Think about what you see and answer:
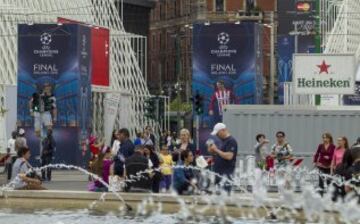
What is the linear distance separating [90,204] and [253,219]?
3214 mm

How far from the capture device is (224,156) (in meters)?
18.2

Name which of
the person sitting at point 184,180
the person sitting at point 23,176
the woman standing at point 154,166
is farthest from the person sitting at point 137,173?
the person sitting at point 23,176

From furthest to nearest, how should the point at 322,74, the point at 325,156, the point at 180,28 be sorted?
1. the point at 180,28
2. the point at 322,74
3. the point at 325,156

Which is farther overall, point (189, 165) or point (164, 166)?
point (164, 166)

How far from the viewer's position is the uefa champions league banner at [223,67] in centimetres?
4319

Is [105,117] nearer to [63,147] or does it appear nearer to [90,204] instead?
[63,147]

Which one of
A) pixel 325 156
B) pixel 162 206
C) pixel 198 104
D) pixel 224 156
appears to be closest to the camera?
pixel 162 206

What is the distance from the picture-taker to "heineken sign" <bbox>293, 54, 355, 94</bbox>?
32.1 meters

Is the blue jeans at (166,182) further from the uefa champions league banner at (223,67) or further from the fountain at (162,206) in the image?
the uefa champions league banner at (223,67)

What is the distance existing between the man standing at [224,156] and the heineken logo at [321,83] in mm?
13824

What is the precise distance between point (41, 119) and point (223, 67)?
6910 millimetres

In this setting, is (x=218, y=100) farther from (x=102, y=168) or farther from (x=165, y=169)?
(x=165, y=169)

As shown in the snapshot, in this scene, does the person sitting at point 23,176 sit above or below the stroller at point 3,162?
above

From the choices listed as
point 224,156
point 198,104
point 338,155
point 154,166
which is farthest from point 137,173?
point 198,104
